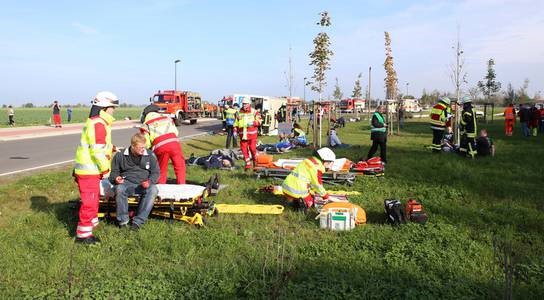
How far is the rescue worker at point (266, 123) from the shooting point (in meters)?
23.4

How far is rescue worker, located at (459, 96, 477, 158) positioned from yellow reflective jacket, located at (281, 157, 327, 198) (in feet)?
25.4

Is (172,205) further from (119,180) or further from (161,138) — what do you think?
(161,138)

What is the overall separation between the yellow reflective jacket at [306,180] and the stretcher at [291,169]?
2388 mm

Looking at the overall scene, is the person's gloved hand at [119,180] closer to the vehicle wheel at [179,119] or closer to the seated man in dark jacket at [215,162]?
the seated man in dark jacket at [215,162]

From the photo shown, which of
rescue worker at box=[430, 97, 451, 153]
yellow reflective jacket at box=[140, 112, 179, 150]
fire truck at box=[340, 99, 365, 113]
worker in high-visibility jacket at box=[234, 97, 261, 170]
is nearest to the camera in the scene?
yellow reflective jacket at box=[140, 112, 179, 150]

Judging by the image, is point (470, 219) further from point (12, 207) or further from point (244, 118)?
point (12, 207)

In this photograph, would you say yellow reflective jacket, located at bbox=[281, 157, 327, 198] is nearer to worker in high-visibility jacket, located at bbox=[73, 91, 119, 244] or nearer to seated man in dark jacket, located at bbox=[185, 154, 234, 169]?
worker in high-visibility jacket, located at bbox=[73, 91, 119, 244]

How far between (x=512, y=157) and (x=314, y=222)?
9.62 meters

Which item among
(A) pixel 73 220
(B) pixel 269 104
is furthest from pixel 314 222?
(B) pixel 269 104

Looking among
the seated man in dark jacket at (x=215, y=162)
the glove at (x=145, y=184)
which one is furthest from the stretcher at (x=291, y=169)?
the glove at (x=145, y=184)

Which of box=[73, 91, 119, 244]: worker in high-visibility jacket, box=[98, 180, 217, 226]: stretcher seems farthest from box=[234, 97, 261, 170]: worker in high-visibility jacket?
box=[73, 91, 119, 244]: worker in high-visibility jacket

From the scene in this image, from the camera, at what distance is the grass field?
3992 millimetres

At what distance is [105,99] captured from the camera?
219 inches

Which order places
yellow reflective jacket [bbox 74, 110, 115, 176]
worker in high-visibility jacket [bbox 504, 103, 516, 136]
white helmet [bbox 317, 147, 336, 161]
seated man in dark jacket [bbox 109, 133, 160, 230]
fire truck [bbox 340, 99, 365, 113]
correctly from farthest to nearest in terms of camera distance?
fire truck [bbox 340, 99, 365, 113] → worker in high-visibility jacket [bbox 504, 103, 516, 136] → white helmet [bbox 317, 147, 336, 161] → seated man in dark jacket [bbox 109, 133, 160, 230] → yellow reflective jacket [bbox 74, 110, 115, 176]
